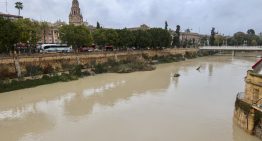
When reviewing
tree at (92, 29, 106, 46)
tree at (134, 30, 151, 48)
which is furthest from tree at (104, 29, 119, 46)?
tree at (134, 30, 151, 48)

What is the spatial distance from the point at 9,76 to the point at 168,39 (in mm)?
52686

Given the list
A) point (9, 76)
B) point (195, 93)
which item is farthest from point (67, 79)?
point (195, 93)

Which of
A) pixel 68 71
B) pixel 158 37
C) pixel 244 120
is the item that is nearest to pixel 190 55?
pixel 158 37

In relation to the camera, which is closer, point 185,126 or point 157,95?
point 185,126

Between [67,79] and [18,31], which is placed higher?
[18,31]

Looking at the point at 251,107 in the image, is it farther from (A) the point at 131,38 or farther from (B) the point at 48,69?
(A) the point at 131,38

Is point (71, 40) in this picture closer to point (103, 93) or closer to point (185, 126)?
point (103, 93)

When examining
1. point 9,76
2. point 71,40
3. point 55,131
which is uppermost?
point 71,40

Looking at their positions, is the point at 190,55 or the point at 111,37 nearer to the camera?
the point at 111,37

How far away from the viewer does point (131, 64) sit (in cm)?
5762

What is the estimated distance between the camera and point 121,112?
1048 inches

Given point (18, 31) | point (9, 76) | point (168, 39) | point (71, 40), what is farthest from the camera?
point (168, 39)

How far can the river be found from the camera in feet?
68.0

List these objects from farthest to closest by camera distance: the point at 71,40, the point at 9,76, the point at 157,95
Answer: the point at 71,40 < the point at 9,76 < the point at 157,95
